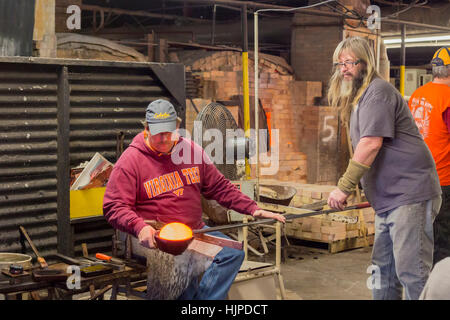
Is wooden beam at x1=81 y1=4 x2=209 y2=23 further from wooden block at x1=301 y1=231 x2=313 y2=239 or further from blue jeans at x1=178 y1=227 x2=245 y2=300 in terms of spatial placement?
blue jeans at x1=178 y1=227 x2=245 y2=300

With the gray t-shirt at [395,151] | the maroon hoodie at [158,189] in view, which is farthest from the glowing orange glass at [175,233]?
the gray t-shirt at [395,151]

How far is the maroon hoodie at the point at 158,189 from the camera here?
3.55 metres

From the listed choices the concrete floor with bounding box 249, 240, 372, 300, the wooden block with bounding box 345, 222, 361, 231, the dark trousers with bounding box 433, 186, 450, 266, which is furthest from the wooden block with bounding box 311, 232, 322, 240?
the dark trousers with bounding box 433, 186, 450, 266

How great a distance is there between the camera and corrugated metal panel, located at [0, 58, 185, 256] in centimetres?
430

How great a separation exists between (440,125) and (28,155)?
119 inches

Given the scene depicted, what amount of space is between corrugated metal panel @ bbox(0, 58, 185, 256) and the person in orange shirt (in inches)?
73.7

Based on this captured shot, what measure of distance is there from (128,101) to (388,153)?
208cm

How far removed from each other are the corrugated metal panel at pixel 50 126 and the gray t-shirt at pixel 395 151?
1816mm

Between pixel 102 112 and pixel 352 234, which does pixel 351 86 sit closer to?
pixel 102 112

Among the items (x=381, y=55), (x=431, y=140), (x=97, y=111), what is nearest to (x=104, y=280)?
(x=97, y=111)

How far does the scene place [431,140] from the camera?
487 cm

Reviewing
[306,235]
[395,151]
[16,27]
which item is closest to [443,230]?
[395,151]
